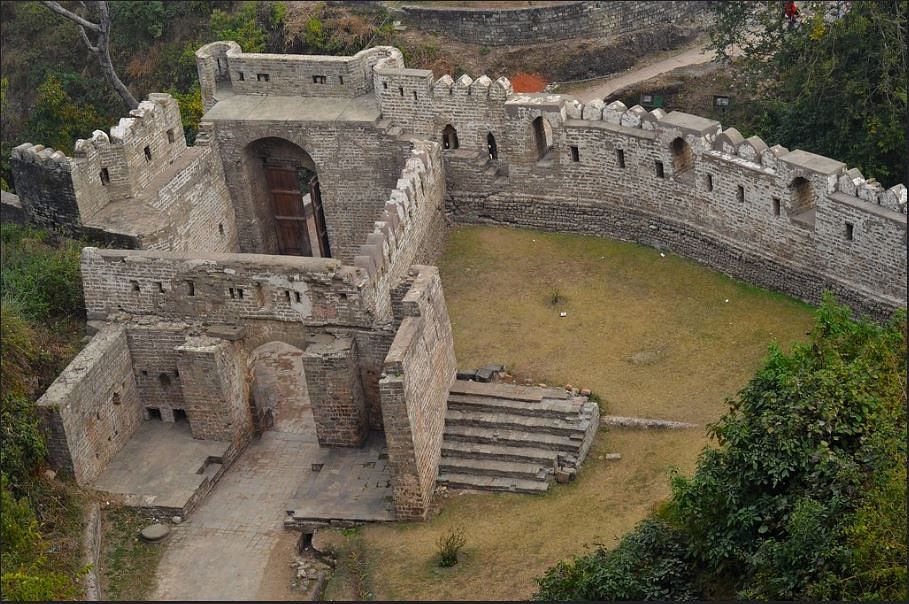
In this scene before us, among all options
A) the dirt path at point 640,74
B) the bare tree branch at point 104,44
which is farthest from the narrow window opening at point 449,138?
the bare tree branch at point 104,44

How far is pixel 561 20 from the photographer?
4578 centimetres

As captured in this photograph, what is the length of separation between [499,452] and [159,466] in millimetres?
6435

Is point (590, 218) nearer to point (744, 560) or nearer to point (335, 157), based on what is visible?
point (335, 157)

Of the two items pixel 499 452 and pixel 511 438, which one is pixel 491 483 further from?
pixel 511 438

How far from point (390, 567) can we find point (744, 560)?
22.0 ft

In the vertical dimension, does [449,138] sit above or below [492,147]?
above

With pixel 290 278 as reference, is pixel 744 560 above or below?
below

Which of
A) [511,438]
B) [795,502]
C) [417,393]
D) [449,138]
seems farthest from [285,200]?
[795,502]

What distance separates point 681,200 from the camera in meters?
33.6

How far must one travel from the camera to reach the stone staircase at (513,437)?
28.5 m

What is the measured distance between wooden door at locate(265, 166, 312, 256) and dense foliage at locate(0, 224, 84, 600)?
555cm

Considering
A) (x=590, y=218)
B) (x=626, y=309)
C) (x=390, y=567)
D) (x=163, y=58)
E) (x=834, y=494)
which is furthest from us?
(x=163, y=58)

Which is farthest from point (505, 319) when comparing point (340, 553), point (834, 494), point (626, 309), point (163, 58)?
point (163, 58)

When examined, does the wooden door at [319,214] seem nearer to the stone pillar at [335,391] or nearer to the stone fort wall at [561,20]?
the stone pillar at [335,391]
